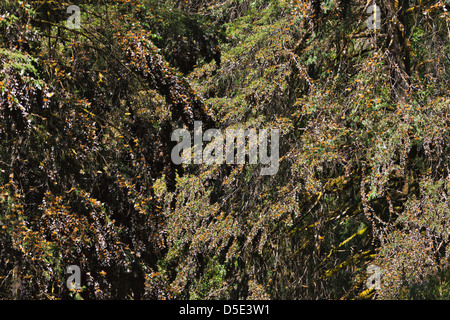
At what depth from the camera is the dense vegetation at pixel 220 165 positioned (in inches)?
169

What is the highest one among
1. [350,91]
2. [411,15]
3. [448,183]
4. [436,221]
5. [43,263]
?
[411,15]

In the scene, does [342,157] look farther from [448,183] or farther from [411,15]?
[411,15]

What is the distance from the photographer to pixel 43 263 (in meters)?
4.03

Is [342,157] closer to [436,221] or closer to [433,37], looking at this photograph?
[436,221]

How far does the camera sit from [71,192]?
14.8ft

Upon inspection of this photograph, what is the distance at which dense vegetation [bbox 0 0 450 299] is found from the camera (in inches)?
169

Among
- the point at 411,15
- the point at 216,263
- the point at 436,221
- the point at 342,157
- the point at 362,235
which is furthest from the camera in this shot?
the point at 362,235

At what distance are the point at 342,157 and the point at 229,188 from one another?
127 cm

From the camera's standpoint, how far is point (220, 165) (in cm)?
565
